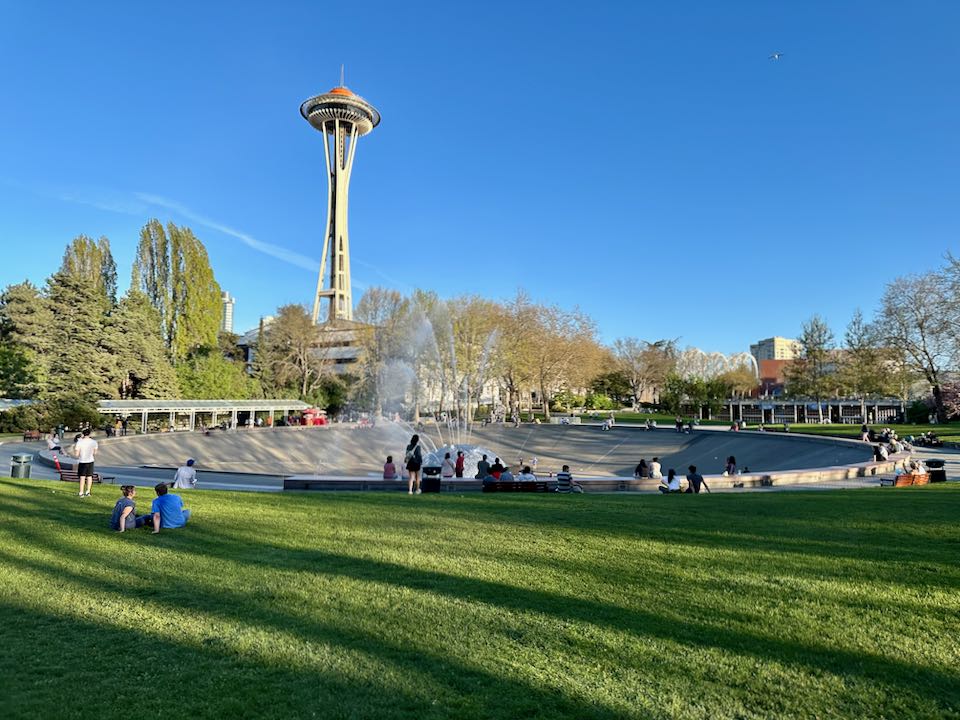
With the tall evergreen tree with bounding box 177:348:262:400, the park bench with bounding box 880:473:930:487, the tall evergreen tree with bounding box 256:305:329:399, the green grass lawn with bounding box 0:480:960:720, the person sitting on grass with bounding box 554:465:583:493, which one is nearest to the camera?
the green grass lawn with bounding box 0:480:960:720

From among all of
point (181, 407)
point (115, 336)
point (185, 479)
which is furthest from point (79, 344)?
point (185, 479)

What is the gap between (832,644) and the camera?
15.6 ft

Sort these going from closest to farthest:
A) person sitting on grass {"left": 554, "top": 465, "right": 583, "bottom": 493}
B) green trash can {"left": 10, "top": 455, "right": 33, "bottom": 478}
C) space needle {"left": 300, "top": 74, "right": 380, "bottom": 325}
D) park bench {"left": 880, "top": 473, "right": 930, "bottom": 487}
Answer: person sitting on grass {"left": 554, "top": 465, "right": 583, "bottom": 493}
green trash can {"left": 10, "top": 455, "right": 33, "bottom": 478}
park bench {"left": 880, "top": 473, "right": 930, "bottom": 487}
space needle {"left": 300, "top": 74, "right": 380, "bottom": 325}

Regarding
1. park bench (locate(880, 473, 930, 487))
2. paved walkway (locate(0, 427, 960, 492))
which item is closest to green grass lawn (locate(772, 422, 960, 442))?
paved walkway (locate(0, 427, 960, 492))

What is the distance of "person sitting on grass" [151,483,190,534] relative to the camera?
895cm

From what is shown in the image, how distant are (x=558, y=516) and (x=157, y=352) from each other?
42384mm

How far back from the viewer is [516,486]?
15.6m

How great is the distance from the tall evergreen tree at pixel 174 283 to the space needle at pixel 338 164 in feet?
120

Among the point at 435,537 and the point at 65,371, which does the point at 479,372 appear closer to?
the point at 65,371

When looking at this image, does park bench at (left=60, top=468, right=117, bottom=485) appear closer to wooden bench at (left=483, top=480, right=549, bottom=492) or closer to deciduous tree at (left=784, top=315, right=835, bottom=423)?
wooden bench at (left=483, top=480, right=549, bottom=492)

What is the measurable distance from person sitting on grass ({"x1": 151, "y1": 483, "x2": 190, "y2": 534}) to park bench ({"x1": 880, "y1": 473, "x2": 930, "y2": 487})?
17.3 meters

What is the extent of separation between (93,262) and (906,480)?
181ft

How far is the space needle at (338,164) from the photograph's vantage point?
9075cm

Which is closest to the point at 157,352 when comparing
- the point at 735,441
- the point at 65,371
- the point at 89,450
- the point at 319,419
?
the point at 65,371
